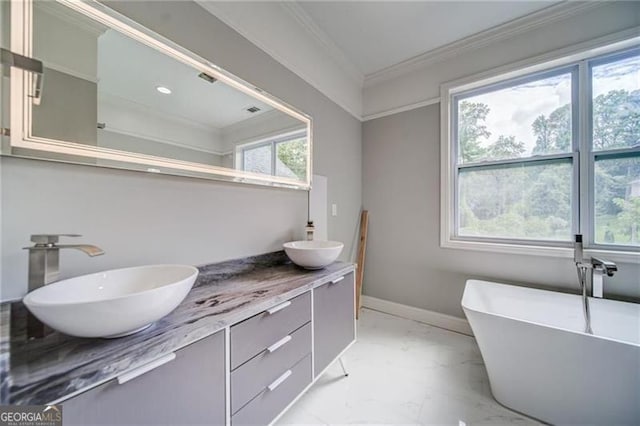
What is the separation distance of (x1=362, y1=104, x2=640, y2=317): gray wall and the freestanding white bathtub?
0.47 metres

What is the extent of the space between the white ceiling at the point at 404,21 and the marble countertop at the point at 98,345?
2.08m

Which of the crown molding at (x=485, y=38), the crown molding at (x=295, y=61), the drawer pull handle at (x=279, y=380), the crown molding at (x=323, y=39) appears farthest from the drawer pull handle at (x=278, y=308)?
the crown molding at (x=485, y=38)

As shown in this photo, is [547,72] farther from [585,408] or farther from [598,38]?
[585,408]

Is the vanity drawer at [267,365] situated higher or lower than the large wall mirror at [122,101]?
lower

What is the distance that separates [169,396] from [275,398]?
523 mm

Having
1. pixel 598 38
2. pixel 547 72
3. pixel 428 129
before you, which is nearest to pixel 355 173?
pixel 428 129

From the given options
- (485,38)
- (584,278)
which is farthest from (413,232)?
(485,38)

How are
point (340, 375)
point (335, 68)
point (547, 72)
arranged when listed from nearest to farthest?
point (340, 375) → point (547, 72) → point (335, 68)

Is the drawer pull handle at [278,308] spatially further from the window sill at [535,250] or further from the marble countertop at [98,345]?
the window sill at [535,250]

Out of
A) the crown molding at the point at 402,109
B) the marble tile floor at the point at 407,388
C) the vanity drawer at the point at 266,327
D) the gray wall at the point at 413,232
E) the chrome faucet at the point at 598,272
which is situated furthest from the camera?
the crown molding at the point at 402,109

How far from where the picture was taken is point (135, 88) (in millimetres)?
1048

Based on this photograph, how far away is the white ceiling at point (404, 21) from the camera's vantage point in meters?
1.75

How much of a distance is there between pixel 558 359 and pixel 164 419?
1.81 m

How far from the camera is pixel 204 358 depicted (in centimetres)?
78
